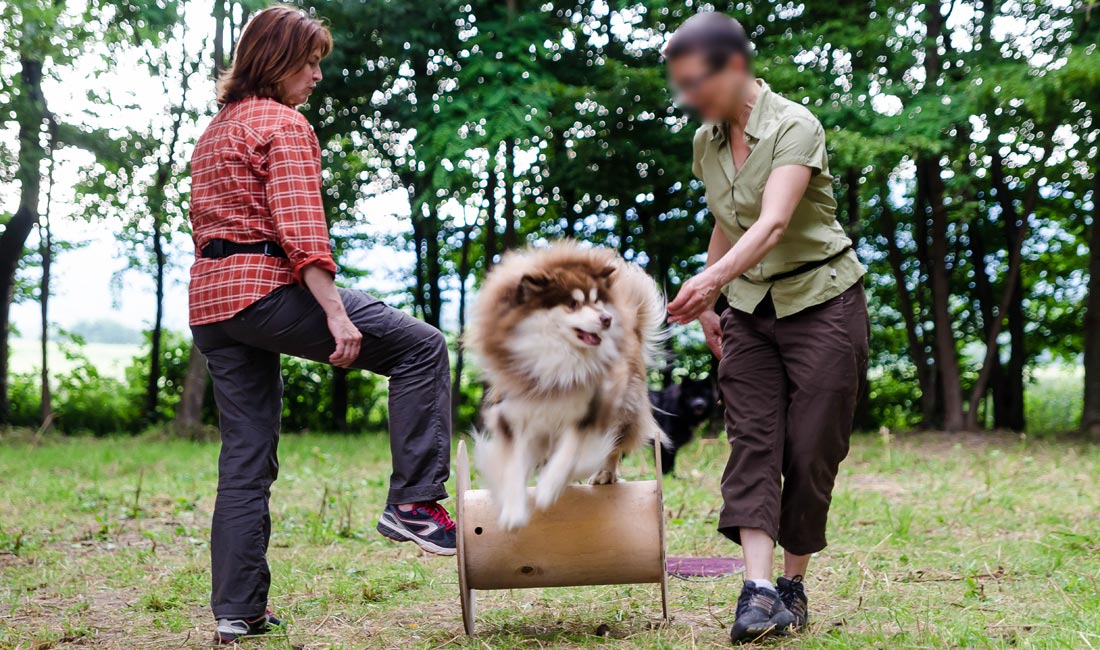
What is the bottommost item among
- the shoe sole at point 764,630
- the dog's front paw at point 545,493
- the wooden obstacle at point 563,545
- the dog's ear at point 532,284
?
the shoe sole at point 764,630

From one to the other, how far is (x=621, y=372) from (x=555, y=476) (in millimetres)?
401

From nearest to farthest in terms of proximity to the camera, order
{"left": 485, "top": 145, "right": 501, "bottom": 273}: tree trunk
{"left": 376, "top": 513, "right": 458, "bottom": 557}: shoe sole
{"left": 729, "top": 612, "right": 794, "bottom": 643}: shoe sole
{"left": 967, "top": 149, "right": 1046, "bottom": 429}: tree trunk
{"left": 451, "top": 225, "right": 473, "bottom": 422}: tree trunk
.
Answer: {"left": 729, "top": 612, "right": 794, "bottom": 643}: shoe sole
{"left": 376, "top": 513, "right": 458, "bottom": 557}: shoe sole
{"left": 967, "top": 149, "right": 1046, "bottom": 429}: tree trunk
{"left": 485, "top": 145, "right": 501, "bottom": 273}: tree trunk
{"left": 451, "top": 225, "right": 473, "bottom": 422}: tree trunk

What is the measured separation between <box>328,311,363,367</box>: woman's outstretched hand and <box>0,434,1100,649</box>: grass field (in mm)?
1003

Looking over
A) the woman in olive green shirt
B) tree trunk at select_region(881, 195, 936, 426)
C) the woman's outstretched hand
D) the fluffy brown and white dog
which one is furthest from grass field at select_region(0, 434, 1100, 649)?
tree trunk at select_region(881, 195, 936, 426)

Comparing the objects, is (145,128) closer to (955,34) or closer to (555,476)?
(955,34)

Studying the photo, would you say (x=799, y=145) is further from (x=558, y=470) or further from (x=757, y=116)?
(x=558, y=470)

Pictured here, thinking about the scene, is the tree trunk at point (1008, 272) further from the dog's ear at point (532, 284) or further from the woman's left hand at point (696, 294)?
the dog's ear at point (532, 284)

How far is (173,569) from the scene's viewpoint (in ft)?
15.2

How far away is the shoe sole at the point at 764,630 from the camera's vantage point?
3041mm

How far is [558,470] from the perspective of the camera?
9.71 feet

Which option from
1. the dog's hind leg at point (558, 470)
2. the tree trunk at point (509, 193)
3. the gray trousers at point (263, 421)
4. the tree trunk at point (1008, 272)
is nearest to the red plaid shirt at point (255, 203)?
the gray trousers at point (263, 421)

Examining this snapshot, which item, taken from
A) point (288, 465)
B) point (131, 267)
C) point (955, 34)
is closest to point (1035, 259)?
point (955, 34)

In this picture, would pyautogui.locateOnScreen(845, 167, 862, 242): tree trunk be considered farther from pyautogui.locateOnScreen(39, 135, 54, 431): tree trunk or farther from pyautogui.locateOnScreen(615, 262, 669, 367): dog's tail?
pyautogui.locateOnScreen(39, 135, 54, 431): tree trunk

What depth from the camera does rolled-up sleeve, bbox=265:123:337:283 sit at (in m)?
3.15
